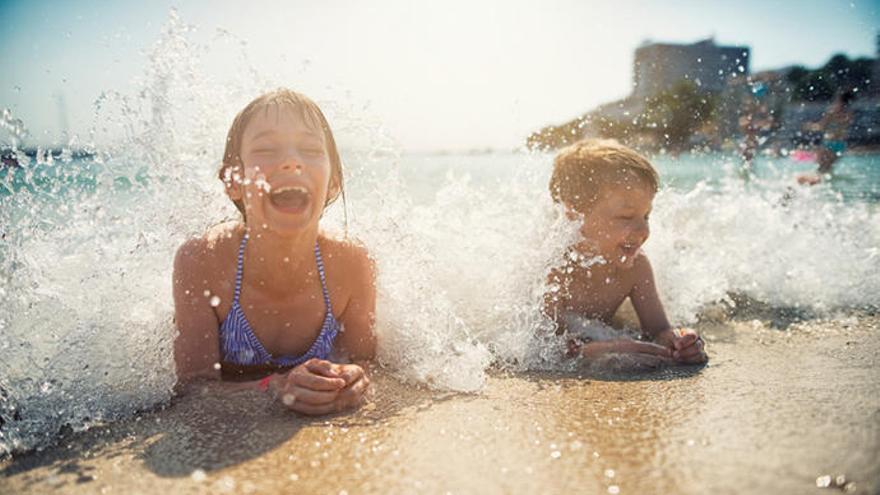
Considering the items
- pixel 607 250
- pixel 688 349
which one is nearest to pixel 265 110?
pixel 607 250

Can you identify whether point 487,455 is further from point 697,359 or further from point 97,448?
point 697,359

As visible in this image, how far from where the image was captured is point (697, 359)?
8.32 feet

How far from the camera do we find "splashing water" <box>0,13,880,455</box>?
219 cm

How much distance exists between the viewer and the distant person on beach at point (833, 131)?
36.8 ft

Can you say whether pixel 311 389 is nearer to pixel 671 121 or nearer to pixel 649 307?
pixel 649 307

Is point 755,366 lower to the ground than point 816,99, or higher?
lower

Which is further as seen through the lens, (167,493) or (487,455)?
(487,455)

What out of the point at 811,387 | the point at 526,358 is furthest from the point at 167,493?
the point at 811,387

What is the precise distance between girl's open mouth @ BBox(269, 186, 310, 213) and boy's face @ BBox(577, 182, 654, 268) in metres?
1.73

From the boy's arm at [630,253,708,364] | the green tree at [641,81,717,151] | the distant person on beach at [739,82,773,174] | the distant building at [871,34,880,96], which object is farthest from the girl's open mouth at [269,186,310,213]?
the distant building at [871,34,880,96]

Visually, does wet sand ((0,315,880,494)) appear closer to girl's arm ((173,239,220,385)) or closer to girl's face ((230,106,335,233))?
girl's arm ((173,239,220,385))

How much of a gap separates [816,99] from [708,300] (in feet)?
54.5

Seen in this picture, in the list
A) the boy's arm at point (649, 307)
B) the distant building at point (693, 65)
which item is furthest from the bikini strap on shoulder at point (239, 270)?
the distant building at point (693, 65)

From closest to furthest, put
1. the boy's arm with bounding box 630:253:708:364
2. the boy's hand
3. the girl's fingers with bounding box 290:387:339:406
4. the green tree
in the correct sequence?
the girl's fingers with bounding box 290:387:339:406 → the boy's hand → the boy's arm with bounding box 630:253:708:364 → the green tree
